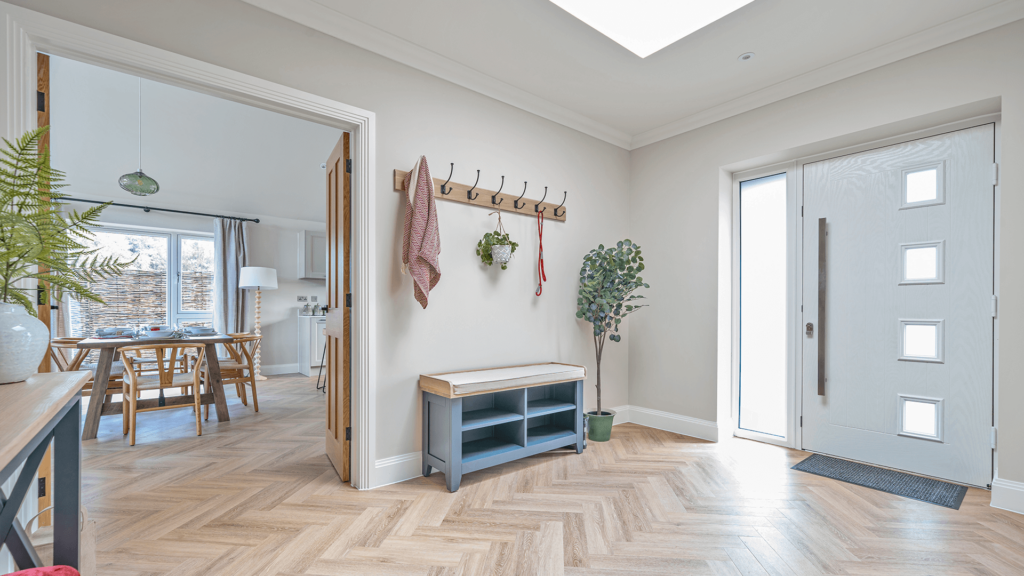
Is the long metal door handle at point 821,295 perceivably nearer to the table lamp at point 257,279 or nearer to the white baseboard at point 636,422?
the white baseboard at point 636,422

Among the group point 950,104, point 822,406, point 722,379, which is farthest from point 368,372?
point 950,104

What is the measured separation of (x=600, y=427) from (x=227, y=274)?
5344 mm

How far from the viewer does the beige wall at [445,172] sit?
7.21 ft

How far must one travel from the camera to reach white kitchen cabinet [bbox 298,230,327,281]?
7.11 metres

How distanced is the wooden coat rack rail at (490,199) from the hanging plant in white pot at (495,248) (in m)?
0.23

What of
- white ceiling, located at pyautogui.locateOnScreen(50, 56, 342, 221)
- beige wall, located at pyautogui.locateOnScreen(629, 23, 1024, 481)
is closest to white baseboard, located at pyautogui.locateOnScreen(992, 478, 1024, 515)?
beige wall, located at pyautogui.locateOnScreen(629, 23, 1024, 481)

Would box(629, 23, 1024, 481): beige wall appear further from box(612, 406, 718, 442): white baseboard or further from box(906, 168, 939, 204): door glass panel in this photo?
box(906, 168, 939, 204): door glass panel

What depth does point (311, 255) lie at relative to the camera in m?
7.19

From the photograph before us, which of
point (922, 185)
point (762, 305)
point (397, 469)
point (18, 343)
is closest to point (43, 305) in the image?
point (18, 343)

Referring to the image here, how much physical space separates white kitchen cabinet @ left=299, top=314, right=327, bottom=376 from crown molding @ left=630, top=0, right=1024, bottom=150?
5310 mm

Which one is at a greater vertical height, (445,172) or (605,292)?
(445,172)

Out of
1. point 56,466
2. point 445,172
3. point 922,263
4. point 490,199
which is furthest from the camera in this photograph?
point 490,199

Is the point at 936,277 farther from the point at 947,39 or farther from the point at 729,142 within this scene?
the point at 729,142

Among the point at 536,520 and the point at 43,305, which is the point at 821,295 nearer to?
the point at 536,520
